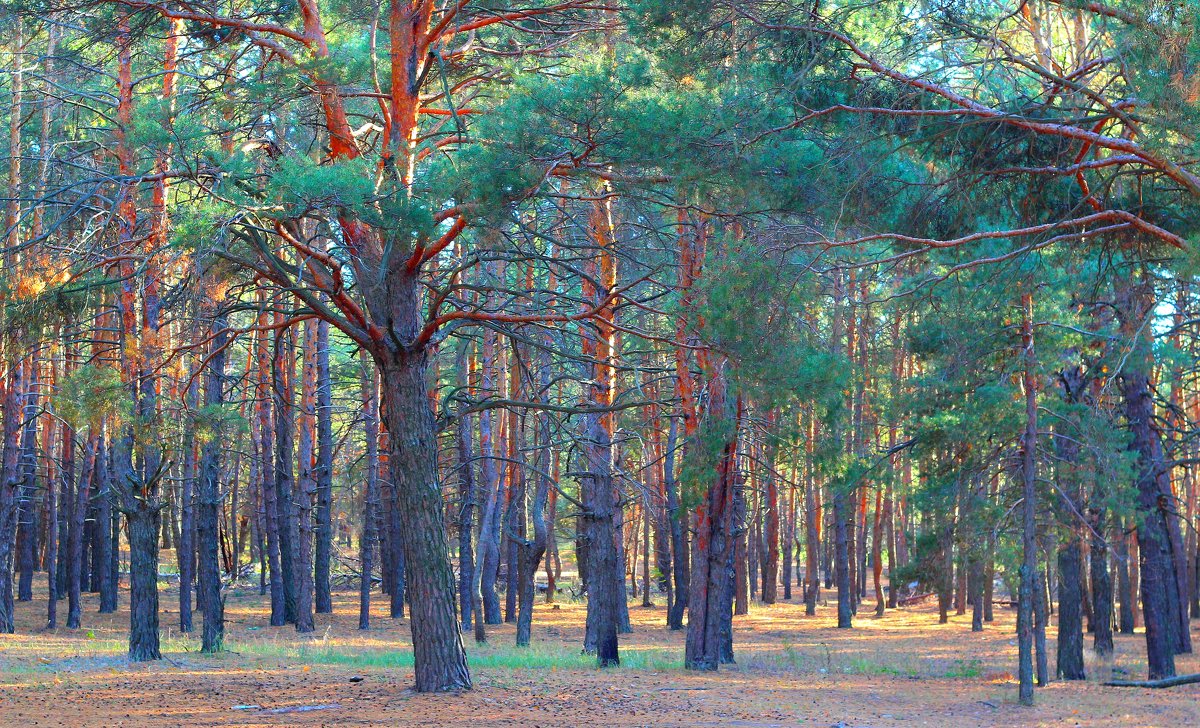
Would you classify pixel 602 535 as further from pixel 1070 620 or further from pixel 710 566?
pixel 1070 620

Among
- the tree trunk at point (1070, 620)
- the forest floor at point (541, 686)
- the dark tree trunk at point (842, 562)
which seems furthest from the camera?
the dark tree trunk at point (842, 562)

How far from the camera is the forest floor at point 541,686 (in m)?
9.10

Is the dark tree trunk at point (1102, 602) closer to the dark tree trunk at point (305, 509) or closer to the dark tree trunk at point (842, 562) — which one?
the dark tree trunk at point (842, 562)

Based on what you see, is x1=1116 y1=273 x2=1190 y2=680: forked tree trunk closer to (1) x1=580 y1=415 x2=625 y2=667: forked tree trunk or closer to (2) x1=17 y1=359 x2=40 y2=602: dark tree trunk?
(1) x1=580 y1=415 x2=625 y2=667: forked tree trunk

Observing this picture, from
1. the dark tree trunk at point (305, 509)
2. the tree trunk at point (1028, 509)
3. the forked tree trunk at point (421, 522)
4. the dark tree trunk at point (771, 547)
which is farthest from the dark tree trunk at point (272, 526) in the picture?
the tree trunk at point (1028, 509)

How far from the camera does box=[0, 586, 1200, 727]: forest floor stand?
910 cm

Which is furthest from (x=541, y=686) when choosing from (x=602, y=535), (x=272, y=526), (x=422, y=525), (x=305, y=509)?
(x=272, y=526)

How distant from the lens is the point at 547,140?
8219mm

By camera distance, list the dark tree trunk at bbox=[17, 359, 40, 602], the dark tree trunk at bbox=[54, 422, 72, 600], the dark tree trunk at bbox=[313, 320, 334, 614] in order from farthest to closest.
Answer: the dark tree trunk at bbox=[54, 422, 72, 600] < the dark tree trunk at bbox=[313, 320, 334, 614] < the dark tree trunk at bbox=[17, 359, 40, 602]

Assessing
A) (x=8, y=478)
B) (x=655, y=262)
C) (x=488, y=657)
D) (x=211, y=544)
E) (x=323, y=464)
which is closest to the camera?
→ (x=655, y=262)

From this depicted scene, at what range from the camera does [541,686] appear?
11.2m

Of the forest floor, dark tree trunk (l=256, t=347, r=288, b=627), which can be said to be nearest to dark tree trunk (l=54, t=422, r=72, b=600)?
the forest floor

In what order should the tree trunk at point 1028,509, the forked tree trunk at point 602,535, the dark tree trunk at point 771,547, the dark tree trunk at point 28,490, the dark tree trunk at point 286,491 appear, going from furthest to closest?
the dark tree trunk at point 771,547, the dark tree trunk at point 286,491, the dark tree trunk at point 28,490, the forked tree trunk at point 602,535, the tree trunk at point 1028,509

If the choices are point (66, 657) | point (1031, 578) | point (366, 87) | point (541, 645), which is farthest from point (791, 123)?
point (541, 645)
